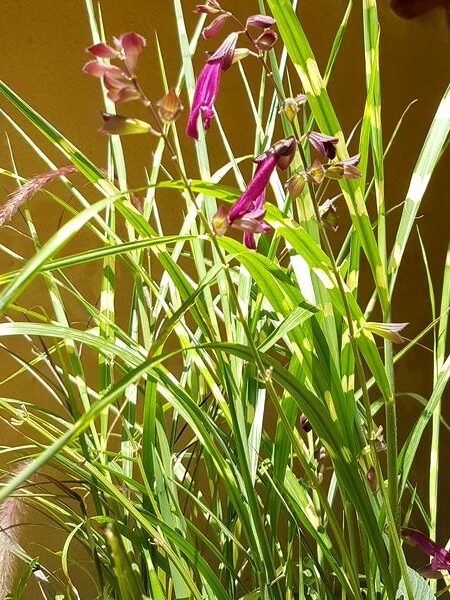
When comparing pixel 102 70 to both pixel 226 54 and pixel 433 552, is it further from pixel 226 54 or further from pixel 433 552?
pixel 433 552

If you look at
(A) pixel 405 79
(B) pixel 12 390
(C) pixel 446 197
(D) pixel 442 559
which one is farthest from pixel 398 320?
(D) pixel 442 559

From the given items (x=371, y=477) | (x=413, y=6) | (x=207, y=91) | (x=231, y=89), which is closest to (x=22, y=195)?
(x=207, y=91)

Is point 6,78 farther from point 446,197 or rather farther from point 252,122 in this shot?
point 446,197

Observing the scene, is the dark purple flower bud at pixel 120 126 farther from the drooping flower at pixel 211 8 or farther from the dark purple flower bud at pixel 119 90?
the drooping flower at pixel 211 8

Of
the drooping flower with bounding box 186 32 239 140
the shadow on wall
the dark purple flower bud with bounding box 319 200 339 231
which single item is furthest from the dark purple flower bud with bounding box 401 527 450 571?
the shadow on wall

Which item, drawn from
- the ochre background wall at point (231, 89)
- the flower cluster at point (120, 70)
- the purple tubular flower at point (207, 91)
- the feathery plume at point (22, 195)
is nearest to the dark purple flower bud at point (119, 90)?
the flower cluster at point (120, 70)

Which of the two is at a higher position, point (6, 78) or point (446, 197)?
point (6, 78)

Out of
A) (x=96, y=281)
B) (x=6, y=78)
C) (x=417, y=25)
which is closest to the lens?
(x=6, y=78)
